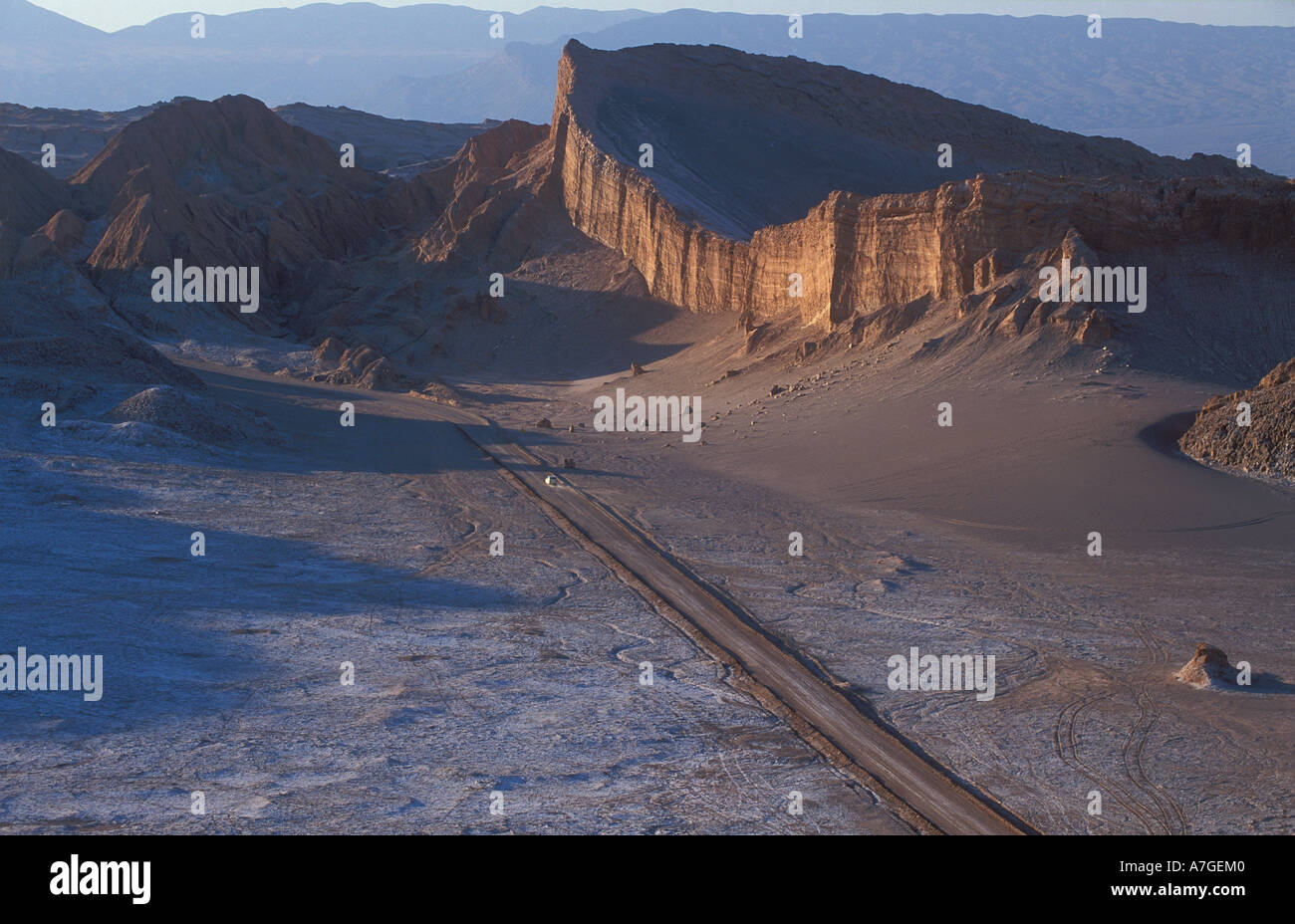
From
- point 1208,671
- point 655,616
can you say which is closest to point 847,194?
point 655,616

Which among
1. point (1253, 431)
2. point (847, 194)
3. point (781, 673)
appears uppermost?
point (847, 194)

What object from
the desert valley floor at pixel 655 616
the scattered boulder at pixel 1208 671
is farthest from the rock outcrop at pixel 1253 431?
the scattered boulder at pixel 1208 671

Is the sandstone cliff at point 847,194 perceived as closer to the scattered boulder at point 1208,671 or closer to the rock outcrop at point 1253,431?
the rock outcrop at point 1253,431

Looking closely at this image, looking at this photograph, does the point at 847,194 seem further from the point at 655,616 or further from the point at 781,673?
the point at 781,673

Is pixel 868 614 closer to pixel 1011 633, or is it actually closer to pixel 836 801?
pixel 1011 633

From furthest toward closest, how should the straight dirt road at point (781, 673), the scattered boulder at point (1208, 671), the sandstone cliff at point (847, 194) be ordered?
1. the sandstone cliff at point (847, 194)
2. the scattered boulder at point (1208, 671)
3. the straight dirt road at point (781, 673)

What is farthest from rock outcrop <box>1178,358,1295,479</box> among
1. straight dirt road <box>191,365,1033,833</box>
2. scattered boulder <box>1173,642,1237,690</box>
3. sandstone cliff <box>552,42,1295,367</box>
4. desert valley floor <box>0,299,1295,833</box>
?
straight dirt road <box>191,365,1033,833</box>

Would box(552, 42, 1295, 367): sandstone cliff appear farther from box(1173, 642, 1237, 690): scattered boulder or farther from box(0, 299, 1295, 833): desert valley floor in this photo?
box(1173, 642, 1237, 690): scattered boulder

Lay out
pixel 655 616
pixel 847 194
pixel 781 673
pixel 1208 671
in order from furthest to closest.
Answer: pixel 847 194
pixel 655 616
pixel 781 673
pixel 1208 671
